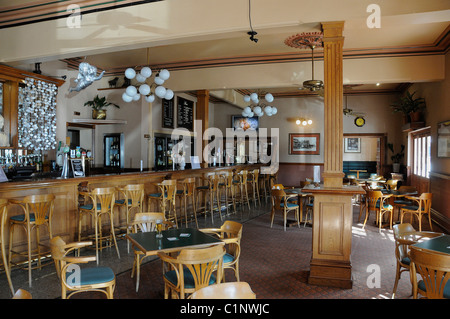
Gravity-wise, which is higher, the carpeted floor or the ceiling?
the ceiling

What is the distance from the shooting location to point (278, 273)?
4.02m

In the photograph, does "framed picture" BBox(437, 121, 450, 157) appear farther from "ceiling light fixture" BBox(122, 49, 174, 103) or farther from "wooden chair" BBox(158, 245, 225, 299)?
"wooden chair" BBox(158, 245, 225, 299)

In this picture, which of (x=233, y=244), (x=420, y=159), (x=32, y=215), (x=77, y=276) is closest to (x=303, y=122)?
(x=420, y=159)

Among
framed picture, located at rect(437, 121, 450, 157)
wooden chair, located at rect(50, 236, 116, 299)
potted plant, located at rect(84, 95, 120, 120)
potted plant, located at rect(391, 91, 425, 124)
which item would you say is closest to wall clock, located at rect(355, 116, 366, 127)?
potted plant, located at rect(391, 91, 425, 124)

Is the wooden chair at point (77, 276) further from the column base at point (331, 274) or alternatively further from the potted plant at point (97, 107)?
the potted plant at point (97, 107)

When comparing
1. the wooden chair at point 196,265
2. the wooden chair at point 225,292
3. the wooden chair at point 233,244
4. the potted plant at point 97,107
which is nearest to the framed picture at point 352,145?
the potted plant at point 97,107

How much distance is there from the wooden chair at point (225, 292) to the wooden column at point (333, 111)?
2.49 meters

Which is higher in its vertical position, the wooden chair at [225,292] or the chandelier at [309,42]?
the chandelier at [309,42]

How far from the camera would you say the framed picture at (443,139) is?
6.41 meters

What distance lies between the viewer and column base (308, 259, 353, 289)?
3.68 meters

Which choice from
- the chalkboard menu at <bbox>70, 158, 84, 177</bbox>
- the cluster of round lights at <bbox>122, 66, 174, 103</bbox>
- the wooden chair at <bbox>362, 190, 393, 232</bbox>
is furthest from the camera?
the wooden chair at <bbox>362, 190, 393, 232</bbox>

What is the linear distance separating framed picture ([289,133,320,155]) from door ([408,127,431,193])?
3149 mm

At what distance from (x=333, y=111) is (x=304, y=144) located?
28.7 feet
